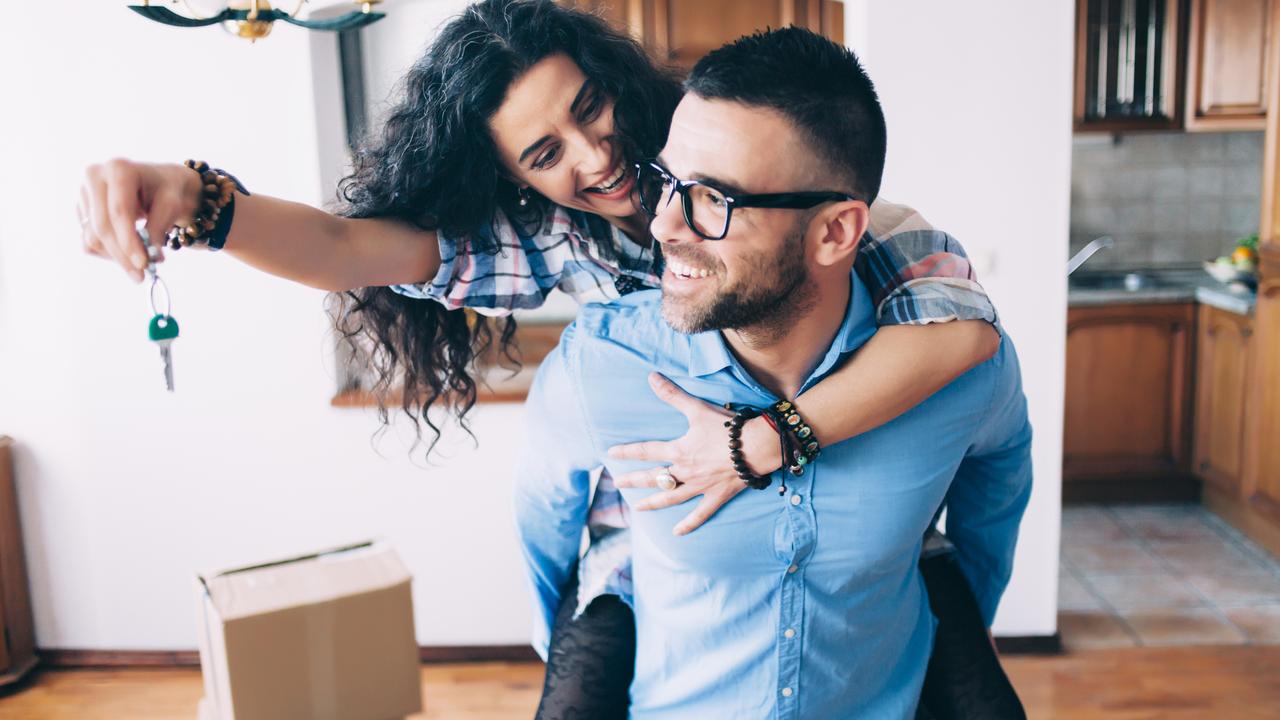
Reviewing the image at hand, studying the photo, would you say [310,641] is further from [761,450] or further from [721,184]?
[721,184]

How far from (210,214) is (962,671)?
1219 millimetres

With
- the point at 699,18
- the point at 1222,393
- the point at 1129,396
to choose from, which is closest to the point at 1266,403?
the point at 1222,393

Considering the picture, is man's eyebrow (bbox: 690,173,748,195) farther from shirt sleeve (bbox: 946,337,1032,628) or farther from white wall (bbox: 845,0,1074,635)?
white wall (bbox: 845,0,1074,635)

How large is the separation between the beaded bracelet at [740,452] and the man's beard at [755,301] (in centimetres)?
11

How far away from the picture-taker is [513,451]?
130 inches

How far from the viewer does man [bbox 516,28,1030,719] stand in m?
1.31

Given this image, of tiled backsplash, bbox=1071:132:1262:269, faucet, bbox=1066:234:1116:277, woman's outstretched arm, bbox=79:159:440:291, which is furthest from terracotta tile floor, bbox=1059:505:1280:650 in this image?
woman's outstretched arm, bbox=79:159:440:291

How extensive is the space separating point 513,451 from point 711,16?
6.15 feet

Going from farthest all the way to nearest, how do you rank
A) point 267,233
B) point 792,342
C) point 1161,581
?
point 1161,581
point 792,342
point 267,233

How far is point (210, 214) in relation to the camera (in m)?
1.09

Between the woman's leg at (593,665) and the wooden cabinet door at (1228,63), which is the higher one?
the wooden cabinet door at (1228,63)

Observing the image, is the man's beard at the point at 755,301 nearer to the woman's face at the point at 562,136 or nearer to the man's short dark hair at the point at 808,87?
the man's short dark hair at the point at 808,87

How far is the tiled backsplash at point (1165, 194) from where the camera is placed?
4.85 meters

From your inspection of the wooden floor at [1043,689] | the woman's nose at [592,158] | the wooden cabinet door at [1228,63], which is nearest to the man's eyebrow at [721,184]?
the woman's nose at [592,158]
